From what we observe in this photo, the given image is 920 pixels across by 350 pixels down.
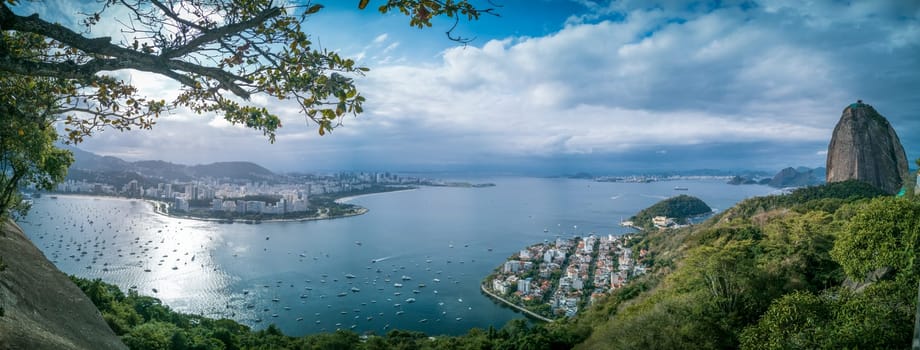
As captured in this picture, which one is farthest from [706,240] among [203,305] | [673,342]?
[203,305]

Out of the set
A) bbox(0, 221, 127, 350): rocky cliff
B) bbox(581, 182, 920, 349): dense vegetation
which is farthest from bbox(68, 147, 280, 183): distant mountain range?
bbox(581, 182, 920, 349): dense vegetation

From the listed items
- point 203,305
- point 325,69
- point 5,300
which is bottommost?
point 203,305

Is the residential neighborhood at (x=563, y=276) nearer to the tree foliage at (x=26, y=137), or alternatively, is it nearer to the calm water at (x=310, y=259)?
the calm water at (x=310, y=259)

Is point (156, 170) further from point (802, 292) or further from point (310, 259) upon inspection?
point (802, 292)

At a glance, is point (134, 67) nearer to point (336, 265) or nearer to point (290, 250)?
point (336, 265)

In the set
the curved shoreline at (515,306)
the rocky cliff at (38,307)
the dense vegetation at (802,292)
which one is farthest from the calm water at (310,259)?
the rocky cliff at (38,307)

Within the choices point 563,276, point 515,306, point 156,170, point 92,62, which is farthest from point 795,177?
point 156,170
